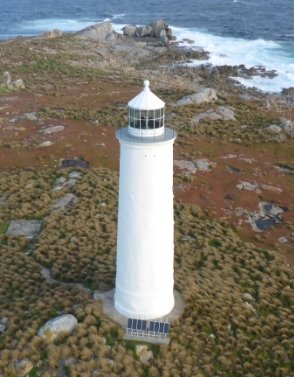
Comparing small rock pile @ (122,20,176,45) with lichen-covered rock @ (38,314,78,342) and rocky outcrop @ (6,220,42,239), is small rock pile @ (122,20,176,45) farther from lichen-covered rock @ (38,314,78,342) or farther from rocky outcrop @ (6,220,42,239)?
lichen-covered rock @ (38,314,78,342)

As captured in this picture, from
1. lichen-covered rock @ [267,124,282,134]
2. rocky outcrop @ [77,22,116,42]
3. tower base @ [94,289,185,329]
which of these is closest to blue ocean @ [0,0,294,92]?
rocky outcrop @ [77,22,116,42]

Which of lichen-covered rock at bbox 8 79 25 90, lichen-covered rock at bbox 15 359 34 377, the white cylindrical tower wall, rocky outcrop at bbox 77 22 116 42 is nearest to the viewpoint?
the white cylindrical tower wall

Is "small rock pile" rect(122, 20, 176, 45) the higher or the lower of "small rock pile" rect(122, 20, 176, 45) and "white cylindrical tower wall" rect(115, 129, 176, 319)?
the lower

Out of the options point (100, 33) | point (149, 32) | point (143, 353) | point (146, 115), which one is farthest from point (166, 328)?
point (149, 32)

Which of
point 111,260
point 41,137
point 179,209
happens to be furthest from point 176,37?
point 111,260

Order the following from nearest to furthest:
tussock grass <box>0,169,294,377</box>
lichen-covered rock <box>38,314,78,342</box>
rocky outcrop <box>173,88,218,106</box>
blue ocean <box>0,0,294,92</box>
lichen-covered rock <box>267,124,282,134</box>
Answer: tussock grass <box>0,169,294,377</box>, lichen-covered rock <box>38,314,78,342</box>, lichen-covered rock <box>267,124,282,134</box>, rocky outcrop <box>173,88,218,106</box>, blue ocean <box>0,0,294,92</box>

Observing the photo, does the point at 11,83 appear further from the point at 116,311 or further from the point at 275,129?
the point at 116,311
